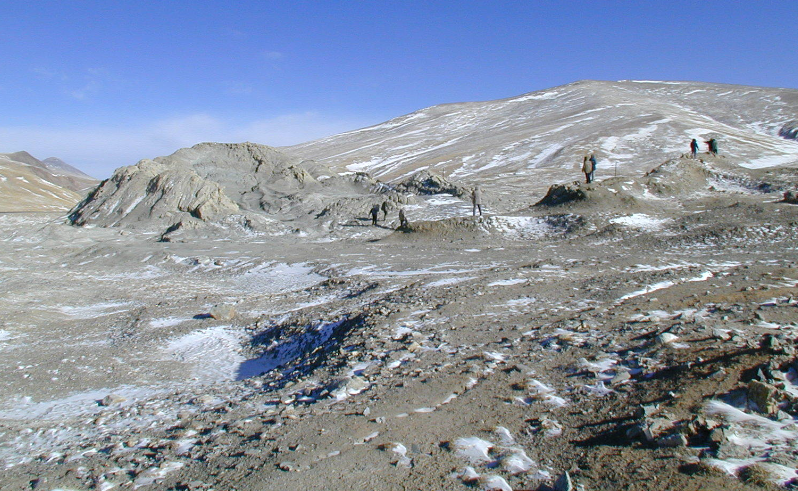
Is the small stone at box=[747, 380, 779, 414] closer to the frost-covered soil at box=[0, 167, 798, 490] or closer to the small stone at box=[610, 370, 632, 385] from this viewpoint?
the frost-covered soil at box=[0, 167, 798, 490]

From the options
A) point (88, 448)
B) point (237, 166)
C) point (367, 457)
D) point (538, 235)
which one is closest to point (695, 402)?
point (367, 457)

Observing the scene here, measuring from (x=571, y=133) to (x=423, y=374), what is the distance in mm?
72110

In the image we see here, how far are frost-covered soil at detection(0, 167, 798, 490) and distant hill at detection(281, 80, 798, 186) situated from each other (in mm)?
33180

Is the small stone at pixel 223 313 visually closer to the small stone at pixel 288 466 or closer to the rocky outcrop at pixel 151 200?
the small stone at pixel 288 466

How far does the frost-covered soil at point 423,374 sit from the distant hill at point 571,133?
33.2m

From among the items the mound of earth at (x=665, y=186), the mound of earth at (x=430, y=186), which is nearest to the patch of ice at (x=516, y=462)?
the mound of earth at (x=665, y=186)

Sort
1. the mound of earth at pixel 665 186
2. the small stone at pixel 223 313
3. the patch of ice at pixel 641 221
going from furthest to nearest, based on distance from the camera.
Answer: the mound of earth at pixel 665 186, the patch of ice at pixel 641 221, the small stone at pixel 223 313

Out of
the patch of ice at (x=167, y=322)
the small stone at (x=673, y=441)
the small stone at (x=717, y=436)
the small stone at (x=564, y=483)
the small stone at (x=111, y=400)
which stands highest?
the small stone at (x=717, y=436)

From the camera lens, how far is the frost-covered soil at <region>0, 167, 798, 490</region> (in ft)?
14.6

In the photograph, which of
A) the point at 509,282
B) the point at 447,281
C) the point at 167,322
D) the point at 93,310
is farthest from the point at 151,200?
the point at 509,282

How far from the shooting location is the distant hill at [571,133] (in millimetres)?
55219

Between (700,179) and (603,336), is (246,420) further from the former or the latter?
(700,179)

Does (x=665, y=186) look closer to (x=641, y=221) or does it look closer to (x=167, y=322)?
(x=641, y=221)

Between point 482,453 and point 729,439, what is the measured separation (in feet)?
6.63
